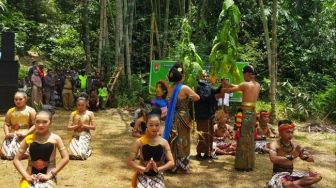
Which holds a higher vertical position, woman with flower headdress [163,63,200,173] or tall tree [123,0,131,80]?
tall tree [123,0,131,80]

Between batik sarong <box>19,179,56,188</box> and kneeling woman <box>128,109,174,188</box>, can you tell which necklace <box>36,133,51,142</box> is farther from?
kneeling woman <box>128,109,174,188</box>

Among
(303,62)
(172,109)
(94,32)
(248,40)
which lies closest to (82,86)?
(94,32)

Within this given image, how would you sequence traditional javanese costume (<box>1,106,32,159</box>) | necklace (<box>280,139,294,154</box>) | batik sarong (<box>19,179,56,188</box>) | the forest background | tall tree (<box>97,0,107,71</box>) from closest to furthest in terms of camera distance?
batik sarong (<box>19,179,56,188</box>), necklace (<box>280,139,294,154</box>), traditional javanese costume (<box>1,106,32,159</box>), the forest background, tall tree (<box>97,0,107,71</box>)

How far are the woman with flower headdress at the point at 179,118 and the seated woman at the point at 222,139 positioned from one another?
5.20 ft

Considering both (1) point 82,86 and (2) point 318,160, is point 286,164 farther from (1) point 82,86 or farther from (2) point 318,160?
(1) point 82,86

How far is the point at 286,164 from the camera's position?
529 centimetres

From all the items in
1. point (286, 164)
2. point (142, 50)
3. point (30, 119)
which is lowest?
point (286, 164)

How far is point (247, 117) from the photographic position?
22.2ft

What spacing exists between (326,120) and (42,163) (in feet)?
36.7

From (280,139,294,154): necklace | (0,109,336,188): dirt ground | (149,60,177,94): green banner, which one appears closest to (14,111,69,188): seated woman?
(0,109,336,188): dirt ground

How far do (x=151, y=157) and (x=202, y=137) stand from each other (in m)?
3.03

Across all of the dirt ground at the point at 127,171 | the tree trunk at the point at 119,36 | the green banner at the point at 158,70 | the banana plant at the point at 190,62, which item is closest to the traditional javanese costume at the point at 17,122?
the dirt ground at the point at 127,171

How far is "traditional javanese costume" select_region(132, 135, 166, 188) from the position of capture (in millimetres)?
4160

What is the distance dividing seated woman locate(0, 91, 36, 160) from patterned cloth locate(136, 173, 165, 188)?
232cm
